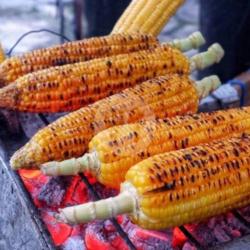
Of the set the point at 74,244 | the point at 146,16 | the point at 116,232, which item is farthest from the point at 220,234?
the point at 146,16

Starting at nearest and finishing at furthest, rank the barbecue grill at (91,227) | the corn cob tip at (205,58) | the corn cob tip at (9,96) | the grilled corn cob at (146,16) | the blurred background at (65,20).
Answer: the barbecue grill at (91,227) → the corn cob tip at (9,96) → the corn cob tip at (205,58) → the grilled corn cob at (146,16) → the blurred background at (65,20)

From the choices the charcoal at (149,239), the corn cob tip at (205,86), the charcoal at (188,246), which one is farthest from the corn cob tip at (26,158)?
the corn cob tip at (205,86)

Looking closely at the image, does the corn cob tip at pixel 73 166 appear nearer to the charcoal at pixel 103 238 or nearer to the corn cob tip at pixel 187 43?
the charcoal at pixel 103 238

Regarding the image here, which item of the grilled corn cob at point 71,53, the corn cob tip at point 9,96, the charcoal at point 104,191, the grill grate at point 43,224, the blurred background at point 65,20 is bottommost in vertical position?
the blurred background at point 65,20

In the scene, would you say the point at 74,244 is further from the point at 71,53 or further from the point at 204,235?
the point at 71,53

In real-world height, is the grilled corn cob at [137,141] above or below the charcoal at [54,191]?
above

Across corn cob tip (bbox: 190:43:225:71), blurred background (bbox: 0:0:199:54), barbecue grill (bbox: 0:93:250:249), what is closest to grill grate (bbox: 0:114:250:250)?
barbecue grill (bbox: 0:93:250:249)

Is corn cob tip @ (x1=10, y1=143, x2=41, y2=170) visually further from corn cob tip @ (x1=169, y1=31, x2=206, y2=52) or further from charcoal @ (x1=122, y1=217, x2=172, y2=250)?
corn cob tip @ (x1=169, y1=31, x2=206, y2=52)
